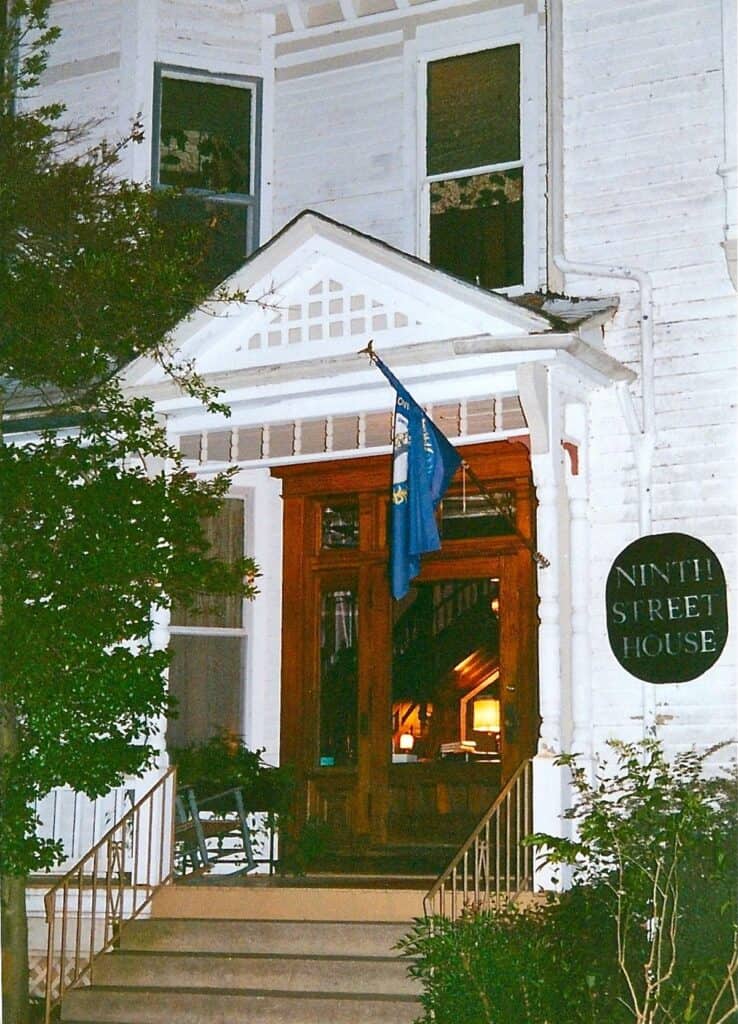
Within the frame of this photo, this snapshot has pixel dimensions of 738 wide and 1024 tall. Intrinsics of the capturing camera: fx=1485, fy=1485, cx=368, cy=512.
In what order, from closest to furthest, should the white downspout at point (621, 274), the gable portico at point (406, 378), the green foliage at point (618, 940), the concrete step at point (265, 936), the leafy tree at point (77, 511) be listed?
1. the green foliage at point (618, 940)
2. the leafy tree at point (77, 511)
3. the concrete step at point (265, 936)
4. the gable portico at point (406, 378)
5. the white downspout at point (621, 274)

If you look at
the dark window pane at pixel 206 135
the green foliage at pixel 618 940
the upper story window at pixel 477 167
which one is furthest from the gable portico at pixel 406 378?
the dark window pane at pixel 206 135

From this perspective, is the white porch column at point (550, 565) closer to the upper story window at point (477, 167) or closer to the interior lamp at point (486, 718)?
the upper story window at point (477, 167)

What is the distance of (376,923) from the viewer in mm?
Result: 8602

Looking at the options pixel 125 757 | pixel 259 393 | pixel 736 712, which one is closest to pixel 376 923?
pixel 125 757

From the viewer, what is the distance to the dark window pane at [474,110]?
1131cm

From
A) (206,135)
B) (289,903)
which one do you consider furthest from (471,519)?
(206,135)

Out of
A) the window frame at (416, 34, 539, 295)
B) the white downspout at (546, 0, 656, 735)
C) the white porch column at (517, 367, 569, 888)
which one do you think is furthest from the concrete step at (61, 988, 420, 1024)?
the window frame at (416, 34, 539, 295)

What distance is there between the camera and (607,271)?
10086 millimetres

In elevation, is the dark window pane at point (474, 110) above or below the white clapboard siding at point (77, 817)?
above

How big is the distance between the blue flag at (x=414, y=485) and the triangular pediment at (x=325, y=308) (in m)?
0.71

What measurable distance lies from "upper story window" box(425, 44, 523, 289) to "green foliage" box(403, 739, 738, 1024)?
4666mm

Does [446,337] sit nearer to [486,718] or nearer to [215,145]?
[486,718]

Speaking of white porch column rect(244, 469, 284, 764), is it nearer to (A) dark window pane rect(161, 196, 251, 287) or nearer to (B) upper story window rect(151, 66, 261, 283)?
(A) dark window pane rect(161, 196, 251, 287)

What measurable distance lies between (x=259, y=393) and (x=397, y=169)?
285cm
